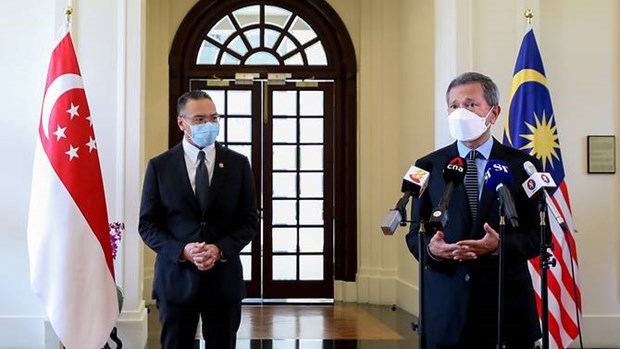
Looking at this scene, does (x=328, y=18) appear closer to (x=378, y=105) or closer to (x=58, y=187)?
(x=378, y=105)

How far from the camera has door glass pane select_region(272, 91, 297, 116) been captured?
7.41 meters

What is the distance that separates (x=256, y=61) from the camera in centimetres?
741

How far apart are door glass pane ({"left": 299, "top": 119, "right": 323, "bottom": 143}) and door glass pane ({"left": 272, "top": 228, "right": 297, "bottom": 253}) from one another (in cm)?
98

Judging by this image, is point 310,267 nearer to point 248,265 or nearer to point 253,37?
point 248,265

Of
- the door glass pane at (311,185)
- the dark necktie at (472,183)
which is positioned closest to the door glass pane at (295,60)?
the door glass pane at (311,185)

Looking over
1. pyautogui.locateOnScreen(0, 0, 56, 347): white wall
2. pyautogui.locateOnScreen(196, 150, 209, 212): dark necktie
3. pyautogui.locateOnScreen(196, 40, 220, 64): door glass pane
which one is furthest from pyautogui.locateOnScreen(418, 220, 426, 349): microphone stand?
pyautogui.locateOnScreen(196, 40, 220, 64): door glass pane

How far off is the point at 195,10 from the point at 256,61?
84cm

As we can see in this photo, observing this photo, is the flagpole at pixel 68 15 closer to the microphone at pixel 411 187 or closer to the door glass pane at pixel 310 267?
the microphone at pixel 411 187

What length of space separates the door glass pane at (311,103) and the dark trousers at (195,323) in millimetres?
4787

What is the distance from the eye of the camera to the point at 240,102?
7.38m

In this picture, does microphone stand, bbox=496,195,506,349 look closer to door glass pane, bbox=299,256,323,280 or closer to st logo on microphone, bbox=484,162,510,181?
st logo on microphone, bbox=484,162,510,181

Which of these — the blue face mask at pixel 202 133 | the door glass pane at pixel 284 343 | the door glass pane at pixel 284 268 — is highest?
the blue face mask at pixel 202 133

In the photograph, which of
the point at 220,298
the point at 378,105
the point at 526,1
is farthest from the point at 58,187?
the point at 378,105

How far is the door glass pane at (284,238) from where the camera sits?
740cm
